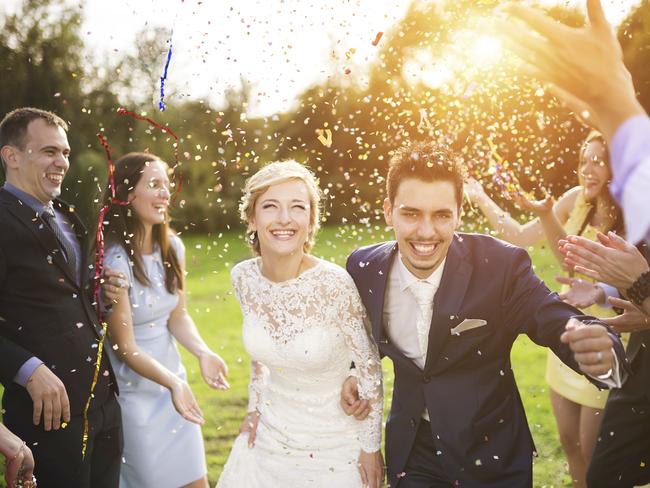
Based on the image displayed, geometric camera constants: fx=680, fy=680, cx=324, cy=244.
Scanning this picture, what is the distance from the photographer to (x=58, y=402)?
11.8ft

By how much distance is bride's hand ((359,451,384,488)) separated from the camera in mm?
3641

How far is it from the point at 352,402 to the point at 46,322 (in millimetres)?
1765

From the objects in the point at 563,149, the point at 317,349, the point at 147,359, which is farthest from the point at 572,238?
the point at 563,149

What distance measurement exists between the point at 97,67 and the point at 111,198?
2298cm

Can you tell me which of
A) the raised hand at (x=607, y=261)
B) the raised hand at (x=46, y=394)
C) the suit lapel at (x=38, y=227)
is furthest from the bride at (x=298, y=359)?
the raised hand at (x=607, y=261)

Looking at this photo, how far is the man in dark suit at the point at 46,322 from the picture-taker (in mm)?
3656

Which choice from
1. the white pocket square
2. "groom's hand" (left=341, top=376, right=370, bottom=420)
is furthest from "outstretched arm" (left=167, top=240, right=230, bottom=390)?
the white pocket square

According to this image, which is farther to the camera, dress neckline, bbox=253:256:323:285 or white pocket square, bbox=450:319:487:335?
dress neckline, bbox=253:256:323:285

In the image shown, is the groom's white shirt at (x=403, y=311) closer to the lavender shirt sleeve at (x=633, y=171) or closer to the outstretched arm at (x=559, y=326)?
the outstretched arm at (x=559, y=326)

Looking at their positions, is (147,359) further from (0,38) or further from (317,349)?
(0,38)

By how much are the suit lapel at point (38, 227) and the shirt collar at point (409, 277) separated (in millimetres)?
1887

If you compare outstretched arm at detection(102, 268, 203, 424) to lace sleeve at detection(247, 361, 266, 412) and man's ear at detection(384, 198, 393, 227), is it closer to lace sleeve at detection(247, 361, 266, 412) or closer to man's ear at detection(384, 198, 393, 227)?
lace sleeve at detection(247, 361, 266, 412)

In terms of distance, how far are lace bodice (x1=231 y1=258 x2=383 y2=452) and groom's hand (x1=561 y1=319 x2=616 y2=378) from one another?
1.31 metres

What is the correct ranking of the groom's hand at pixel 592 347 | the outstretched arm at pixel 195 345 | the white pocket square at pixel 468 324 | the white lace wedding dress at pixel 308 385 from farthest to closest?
the outstretched arm at pixel 195 345 < the white lace wedding dress at pixel 308 385 < the white pocket square at pixel 468 324 < the groom's hand at pixel 592 347
